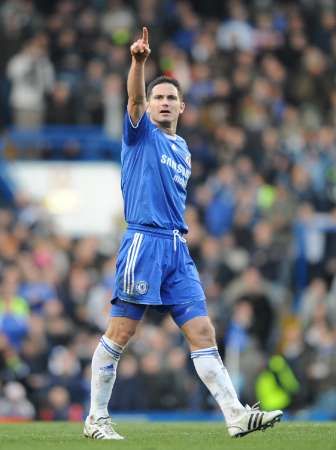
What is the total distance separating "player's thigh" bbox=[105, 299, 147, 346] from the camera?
10.8m

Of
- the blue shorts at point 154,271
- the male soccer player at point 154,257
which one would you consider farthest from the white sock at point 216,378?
the blue shorts at point 154,271

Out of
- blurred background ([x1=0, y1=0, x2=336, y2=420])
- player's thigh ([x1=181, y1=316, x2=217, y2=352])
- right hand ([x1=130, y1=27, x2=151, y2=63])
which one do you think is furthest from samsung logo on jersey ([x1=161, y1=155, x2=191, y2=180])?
blurred background ([x1=0, y1=0, x2=336, y2=420])

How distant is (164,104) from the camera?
10.8m

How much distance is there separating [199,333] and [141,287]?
1.64ft

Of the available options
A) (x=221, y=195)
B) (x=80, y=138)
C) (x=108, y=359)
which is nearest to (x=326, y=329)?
(x=221, y=195)

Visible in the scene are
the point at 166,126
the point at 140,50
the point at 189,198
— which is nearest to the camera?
the point at 140,50

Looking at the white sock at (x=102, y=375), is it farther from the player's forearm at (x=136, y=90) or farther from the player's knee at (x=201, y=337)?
the player's forearm at (x=136, y=90)

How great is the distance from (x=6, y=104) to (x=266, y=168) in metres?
4.22

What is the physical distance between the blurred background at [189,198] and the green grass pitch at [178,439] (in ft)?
20.2

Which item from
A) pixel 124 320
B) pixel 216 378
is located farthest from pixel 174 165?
pixel 216 378

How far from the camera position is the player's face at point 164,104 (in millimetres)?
10828

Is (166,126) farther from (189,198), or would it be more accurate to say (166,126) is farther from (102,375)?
(189,198)

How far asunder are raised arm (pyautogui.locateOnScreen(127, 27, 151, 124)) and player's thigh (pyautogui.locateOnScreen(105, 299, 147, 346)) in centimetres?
127

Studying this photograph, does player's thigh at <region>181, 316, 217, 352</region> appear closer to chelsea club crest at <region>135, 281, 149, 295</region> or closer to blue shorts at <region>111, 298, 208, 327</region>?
blue shorts at <region>111, 298, 208, 327</region>
